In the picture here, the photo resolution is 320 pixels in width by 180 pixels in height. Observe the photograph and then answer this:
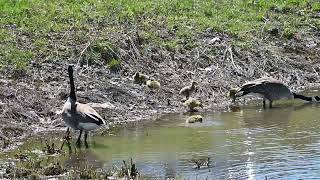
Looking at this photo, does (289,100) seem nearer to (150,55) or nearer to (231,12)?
(150,55)

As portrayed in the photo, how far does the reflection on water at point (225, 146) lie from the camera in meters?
12.5

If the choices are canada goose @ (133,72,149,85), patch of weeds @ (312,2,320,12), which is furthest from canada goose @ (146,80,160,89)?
patch of weeds @ (312,2,320,12)

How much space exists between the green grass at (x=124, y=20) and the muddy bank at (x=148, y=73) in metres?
0.35

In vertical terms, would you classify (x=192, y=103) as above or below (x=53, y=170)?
above

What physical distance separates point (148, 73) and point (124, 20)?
312cm

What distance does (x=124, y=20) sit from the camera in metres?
22.4

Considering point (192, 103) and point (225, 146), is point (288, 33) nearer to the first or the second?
point (192, 103)

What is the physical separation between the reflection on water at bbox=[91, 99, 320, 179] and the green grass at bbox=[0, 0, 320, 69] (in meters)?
4.17

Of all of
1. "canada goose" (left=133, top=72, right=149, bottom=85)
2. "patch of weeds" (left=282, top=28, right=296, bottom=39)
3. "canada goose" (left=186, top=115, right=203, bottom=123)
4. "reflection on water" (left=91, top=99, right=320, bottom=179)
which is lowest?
"reflection on water" (left=91, top=99, right=320, bottom=179)

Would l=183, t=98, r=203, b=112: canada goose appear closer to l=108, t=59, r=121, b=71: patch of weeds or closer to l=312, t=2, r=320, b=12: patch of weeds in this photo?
l=108, t=59, r=121, b=71: patch of weeds

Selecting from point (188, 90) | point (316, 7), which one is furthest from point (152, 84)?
point (316, 7)

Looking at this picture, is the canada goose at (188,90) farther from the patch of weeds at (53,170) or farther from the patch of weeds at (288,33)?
the patch of weeds at (288,33)

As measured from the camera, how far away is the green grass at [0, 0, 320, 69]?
775 inches

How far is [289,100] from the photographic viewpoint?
19797mm
